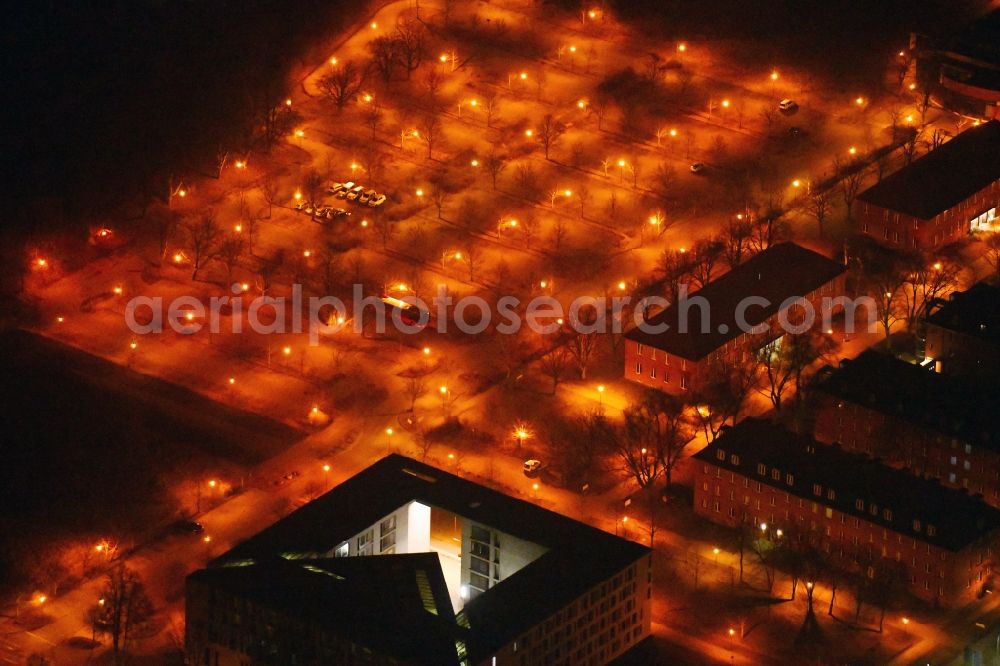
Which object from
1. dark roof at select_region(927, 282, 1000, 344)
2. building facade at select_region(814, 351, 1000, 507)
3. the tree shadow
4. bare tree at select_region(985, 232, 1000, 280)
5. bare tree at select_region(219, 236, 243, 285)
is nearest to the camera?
the tree shadow

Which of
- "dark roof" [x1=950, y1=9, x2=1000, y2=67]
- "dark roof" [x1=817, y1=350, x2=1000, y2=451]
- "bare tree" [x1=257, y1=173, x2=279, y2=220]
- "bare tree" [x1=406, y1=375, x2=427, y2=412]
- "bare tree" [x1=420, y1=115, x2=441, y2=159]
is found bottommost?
"bare tree" [x1=406, y1=375, x2=427, y2=412]

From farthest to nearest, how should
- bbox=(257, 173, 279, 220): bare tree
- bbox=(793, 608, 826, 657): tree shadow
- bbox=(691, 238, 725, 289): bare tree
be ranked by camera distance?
bbox=(257, 173, 279, 220): bare tree
bbox=(691, 238, 725, 289): bare tree
bbox=(793, 608, 826, 657): tree shadow

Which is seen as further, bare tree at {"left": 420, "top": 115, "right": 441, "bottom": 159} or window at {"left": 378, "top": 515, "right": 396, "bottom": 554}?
bare tree at {"left": 420, "top": 115, "right": 441, "bottom": 159}

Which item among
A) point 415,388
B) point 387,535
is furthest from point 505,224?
point 387,535

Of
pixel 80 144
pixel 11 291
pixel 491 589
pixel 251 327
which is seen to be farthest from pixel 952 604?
pixel 80 144

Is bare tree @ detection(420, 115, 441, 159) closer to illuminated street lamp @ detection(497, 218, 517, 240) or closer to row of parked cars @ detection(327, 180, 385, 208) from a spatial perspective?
row of parked cars @ detection(327, 180, 385, 208)

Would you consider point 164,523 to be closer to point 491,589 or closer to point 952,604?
point 491,589

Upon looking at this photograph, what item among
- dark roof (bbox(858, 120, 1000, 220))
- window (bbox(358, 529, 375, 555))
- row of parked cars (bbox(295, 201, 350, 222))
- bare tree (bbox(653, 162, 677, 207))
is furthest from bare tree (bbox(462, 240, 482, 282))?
window (bbox(358, 529, 375, 555))

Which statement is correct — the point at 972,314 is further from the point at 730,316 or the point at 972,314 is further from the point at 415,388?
the point at 415,388
